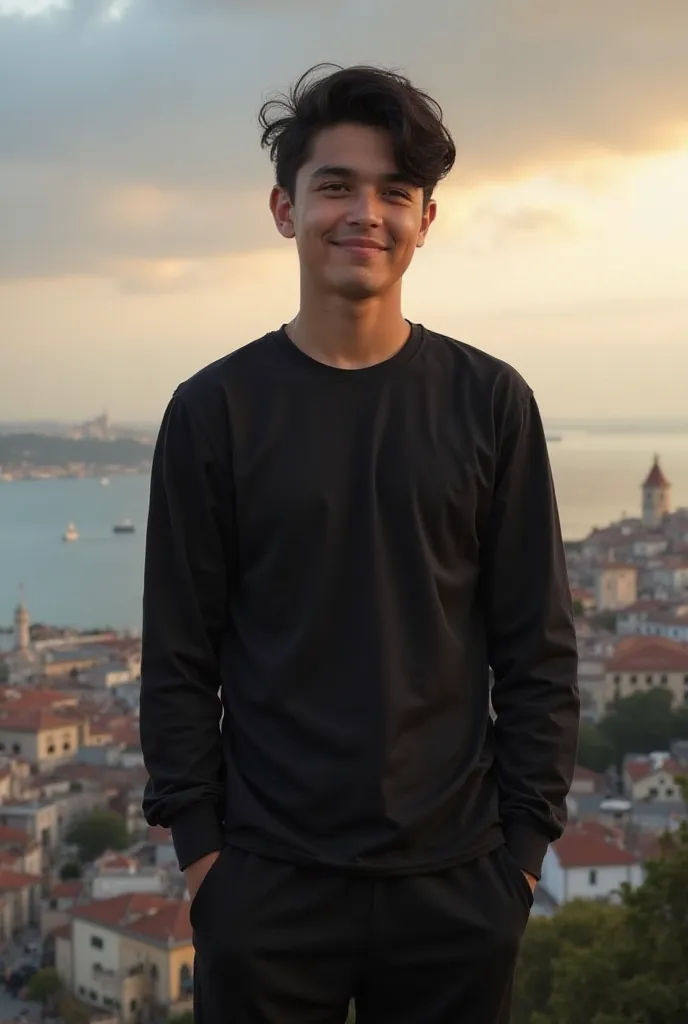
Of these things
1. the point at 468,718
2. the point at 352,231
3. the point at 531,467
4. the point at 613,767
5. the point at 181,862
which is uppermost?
the point at 352,231

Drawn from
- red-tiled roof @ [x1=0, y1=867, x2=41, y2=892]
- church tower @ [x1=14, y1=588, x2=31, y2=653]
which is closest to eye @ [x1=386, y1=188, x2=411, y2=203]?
red-tiled roof @ [x1=0, y1=867, x2=41, y2=892]

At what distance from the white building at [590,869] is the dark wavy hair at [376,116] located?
10365 millimetres

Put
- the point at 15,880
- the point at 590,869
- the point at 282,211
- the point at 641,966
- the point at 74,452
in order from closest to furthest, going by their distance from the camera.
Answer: the point at 282,211, the point at 641,966, the point at 590,869, the point at 15,880, the point at 74,452

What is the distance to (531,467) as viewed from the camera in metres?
1.08

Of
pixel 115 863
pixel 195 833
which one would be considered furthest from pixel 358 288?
pixel 115 863

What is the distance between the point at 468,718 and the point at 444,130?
45 centimetres

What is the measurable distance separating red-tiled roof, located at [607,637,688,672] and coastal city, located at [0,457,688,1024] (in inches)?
1.1

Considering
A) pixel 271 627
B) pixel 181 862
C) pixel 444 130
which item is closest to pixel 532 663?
pixel 271 627

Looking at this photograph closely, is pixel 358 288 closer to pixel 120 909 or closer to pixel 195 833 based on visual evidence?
pixel 195 833

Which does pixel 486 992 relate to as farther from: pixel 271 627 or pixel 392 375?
pixel 392 375

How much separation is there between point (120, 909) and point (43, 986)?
804mm

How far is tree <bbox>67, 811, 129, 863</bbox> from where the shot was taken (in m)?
14.5

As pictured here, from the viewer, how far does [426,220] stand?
3.62 ft

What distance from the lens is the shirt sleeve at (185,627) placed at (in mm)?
1030
